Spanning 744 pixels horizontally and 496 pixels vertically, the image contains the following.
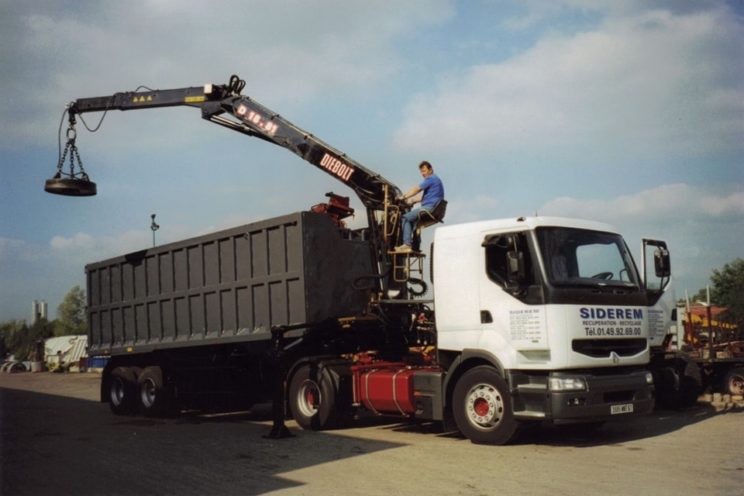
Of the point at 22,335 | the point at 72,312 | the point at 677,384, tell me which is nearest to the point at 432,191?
the point at 677,384

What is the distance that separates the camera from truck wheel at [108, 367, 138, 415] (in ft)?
51.5

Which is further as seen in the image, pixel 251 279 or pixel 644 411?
pixel 251 279

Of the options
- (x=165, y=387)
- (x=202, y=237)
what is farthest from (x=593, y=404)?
(x=165, y=387)

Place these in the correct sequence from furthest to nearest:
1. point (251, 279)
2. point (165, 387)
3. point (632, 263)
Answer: point (165, 387) → point (251, 279) → point (632, 263)

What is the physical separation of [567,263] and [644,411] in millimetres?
2114

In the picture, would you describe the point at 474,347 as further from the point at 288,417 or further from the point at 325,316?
the point at 288,417

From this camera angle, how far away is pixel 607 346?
30.3 feet

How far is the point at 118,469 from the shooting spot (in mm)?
8477

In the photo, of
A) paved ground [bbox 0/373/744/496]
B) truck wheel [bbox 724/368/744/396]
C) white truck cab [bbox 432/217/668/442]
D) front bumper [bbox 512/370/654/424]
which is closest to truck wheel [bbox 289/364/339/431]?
paved ground [bbox 0/373/744/496]

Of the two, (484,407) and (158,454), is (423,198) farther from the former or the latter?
(158,454)

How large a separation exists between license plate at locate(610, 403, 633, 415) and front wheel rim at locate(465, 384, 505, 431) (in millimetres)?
1306

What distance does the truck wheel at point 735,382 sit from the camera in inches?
565

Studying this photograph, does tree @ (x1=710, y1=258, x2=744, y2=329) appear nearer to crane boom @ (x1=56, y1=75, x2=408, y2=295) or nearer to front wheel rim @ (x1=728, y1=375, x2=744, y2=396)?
front wheel rim @ (x1=728, y1=375, x2=744, y2=396)

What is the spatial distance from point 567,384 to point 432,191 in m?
4.15
